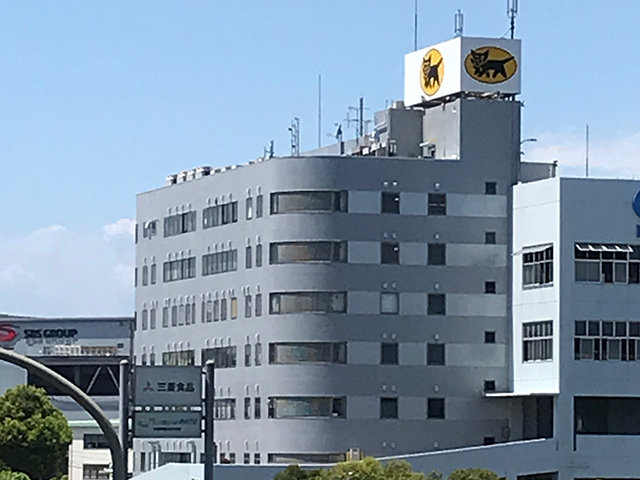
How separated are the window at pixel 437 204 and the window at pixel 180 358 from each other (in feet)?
63.2

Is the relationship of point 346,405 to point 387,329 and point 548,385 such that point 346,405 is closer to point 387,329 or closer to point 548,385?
point 387,329

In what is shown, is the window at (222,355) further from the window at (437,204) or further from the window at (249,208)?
the window at (437,204)

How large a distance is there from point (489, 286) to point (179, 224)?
856 inches

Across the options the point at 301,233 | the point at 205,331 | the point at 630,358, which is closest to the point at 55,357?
the point at 205,331

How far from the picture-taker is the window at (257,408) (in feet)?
318

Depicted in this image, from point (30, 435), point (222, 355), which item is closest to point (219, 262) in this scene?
point (222, 355)

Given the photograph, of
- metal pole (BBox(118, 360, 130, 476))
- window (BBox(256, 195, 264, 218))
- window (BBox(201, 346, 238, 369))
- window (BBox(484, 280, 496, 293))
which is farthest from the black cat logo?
metal pole (BBox(118, 360, 130, 476))

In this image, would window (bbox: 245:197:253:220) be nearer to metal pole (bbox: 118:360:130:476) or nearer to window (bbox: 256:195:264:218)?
window (bbox: 256:195:264:218)

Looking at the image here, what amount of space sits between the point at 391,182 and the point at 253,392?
14583 mm

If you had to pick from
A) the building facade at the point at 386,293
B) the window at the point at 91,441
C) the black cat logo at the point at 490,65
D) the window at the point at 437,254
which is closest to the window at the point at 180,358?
the building facade at the point at 386,293

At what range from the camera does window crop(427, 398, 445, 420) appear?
311 feet

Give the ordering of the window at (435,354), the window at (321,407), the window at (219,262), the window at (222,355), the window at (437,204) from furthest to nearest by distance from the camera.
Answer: the window at (219,262), the window at (222,355), the window at (435,354), the window at (437,204), the window at (321,407)

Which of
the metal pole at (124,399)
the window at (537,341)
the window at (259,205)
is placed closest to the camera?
the metal pole at (124,399)

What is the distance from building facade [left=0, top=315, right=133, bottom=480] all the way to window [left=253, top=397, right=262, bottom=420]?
160 ft
